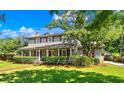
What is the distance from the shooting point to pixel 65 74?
7555mm

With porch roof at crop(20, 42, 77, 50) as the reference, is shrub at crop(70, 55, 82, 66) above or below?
below

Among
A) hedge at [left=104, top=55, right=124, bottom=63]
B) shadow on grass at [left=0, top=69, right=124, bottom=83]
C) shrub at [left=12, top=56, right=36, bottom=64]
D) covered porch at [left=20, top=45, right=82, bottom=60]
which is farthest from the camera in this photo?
shrub at [left=12, top=56, right=36, bottom=64]

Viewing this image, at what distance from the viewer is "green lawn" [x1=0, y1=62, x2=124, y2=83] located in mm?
7410

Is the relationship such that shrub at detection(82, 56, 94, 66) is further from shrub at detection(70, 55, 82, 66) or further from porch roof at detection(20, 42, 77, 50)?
porch roof at detection(20, 42, 77, 50)

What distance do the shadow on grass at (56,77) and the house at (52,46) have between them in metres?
0.53

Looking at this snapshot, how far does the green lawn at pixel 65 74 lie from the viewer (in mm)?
7410

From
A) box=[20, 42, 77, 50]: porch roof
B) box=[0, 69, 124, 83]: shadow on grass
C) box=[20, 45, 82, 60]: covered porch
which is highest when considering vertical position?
box=[20, 42, 77, 50]: porch roof

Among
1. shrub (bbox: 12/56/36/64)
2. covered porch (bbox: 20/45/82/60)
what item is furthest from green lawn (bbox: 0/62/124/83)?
covered porch (bbox: 20/45/82/60)

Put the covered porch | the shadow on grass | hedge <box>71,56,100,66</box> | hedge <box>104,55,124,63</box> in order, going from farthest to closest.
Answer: the covered porch, hedge <box>71,56,100,66</box>, hedge <box>104,55,124,63</box>, the shadow on grass

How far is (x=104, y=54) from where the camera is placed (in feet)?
25.0

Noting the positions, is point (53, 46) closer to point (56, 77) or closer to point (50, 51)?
point (50, 51)

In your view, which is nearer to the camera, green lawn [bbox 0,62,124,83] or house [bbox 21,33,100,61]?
green lawn [bbox 0,62,124,83]
